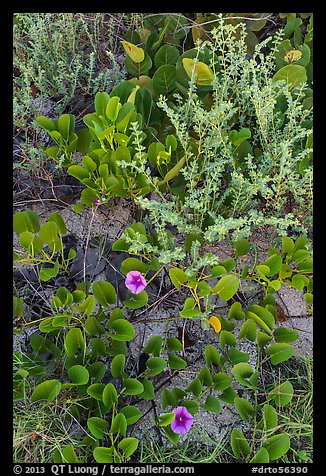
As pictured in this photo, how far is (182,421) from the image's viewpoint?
1350 millimetres

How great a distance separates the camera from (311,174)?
4.84 ft

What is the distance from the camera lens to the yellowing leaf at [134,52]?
1742 millimetres

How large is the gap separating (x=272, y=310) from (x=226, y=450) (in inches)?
17.3

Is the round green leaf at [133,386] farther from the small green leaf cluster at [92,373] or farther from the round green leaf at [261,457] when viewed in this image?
the round green leaf at [261,457]

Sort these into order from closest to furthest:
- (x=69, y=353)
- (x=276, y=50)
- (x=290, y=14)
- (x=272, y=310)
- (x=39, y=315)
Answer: (x=69, y=353), (x=272, y=310), (x=39, y=315), (x=276, y=50), (x=290, y=14)

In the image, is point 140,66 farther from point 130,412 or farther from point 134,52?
point 130,412

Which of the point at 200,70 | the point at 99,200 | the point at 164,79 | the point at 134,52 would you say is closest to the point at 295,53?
the point at 200,70

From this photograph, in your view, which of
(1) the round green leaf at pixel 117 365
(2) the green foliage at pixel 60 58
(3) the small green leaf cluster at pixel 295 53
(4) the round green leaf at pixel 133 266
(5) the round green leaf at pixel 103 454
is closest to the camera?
(5) the round green leaf at pixel 103 454

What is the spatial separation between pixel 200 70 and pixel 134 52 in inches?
11.4

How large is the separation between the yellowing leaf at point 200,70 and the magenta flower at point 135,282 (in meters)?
0.67

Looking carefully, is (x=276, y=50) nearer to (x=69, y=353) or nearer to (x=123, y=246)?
(x=123, y=246)

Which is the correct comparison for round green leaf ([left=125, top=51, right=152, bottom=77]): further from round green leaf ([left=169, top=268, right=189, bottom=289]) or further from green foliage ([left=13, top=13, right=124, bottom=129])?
round green leaf ([left=169, top=268, right=189, bottom=289])

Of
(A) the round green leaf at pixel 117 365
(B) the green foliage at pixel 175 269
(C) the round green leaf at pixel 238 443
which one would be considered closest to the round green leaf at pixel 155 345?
(B) the green foliage at pixel 175 269

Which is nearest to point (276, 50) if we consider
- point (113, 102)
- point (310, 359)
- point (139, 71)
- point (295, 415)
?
point (139, 71)
